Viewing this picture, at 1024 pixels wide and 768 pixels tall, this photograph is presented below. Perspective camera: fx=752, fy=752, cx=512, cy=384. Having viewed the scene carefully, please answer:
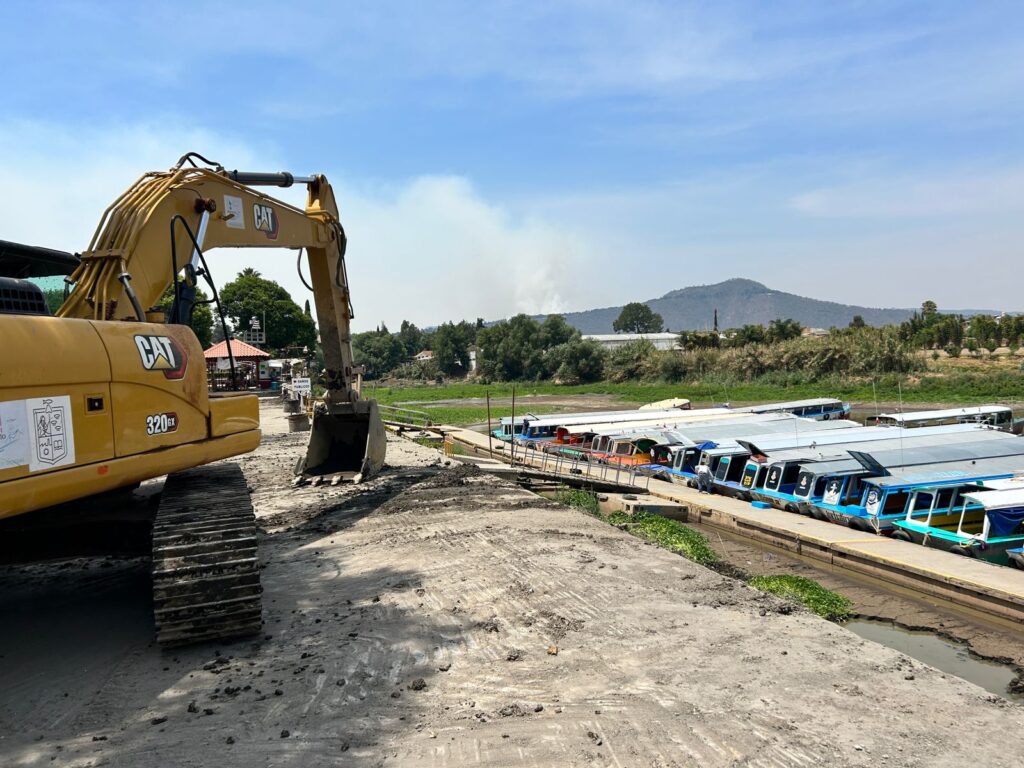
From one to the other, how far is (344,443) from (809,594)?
978 centimetres

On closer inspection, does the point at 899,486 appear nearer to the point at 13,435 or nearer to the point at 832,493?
the point at 832,493

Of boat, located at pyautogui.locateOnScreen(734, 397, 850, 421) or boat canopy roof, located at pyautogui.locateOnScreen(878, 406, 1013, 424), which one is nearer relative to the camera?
boat canopy roof, located at pyautogui.locateOnScreen(878, 406, 1013, 424)

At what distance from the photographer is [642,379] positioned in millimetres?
71312

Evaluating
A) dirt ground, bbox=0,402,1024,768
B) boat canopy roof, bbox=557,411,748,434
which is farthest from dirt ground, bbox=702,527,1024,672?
boat canopy roof, bbox=557,411,748,434

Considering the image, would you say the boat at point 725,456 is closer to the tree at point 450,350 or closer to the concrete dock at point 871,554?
the concrete dock at point 871,554

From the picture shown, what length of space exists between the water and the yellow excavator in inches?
305

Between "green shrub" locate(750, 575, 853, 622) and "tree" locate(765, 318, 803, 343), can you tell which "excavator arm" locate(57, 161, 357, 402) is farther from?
"tree" locate(765, 318, 803, 343)

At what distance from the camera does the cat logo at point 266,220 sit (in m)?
11.4

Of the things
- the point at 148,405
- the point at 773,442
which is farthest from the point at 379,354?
the point at 148,405

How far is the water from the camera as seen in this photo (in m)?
8.45

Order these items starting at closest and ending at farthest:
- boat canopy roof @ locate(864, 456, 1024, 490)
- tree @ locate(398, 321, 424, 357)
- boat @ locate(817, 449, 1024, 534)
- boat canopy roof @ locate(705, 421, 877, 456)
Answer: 1. boat @ locate(817, 449, 1024, 534)
2. boat canopy roof @ locate(864, 456, 1024, 490)
3. boat canopy roof @ locate(705, 421, 877, 456)
4. tree @ locate(398, 321, 424, 357)

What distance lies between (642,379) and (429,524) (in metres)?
60.5

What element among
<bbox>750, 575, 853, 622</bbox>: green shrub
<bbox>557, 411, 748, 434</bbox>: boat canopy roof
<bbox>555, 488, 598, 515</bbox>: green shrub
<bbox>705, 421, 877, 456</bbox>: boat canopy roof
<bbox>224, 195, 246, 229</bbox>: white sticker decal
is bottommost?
<bbox>750, 575, 853, 622</bbox>: green shrub

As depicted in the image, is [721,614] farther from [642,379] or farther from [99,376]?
[642,379]
